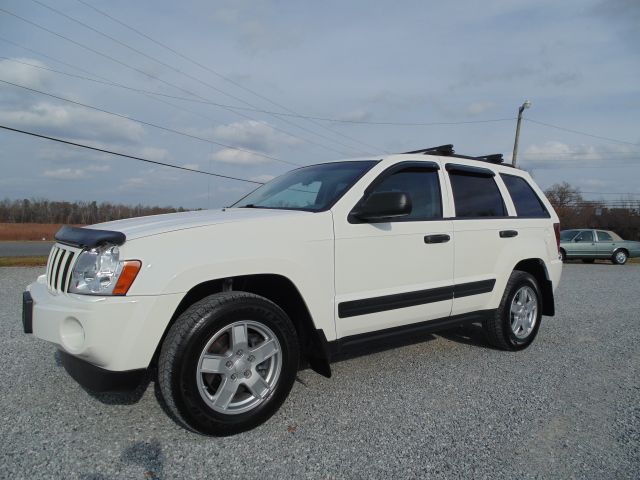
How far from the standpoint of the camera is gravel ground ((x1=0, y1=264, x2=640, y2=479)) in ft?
7.94

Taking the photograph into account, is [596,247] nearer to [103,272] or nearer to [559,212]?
[103,272]

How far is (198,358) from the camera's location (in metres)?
2.61

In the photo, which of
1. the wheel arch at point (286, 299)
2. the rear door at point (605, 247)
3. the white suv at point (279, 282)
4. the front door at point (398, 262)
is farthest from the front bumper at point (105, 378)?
the rear door at point (605, 247)

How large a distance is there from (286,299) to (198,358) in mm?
792

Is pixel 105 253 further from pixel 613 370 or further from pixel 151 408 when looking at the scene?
pixel 613 370

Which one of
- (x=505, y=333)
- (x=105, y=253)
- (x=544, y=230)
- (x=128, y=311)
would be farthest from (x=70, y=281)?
(x=544, y=230)

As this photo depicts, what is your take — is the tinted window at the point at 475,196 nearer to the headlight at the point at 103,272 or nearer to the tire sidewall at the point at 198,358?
the tire sidewall at the point at 198,358

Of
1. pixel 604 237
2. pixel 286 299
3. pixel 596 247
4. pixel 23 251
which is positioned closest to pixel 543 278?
pixel 286 299

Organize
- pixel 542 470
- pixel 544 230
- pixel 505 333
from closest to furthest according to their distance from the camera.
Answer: pixel 542 470 < pixel 505 333 < pixel 544 230

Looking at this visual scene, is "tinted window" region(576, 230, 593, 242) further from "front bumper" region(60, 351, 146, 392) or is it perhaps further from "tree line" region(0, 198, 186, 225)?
"tree line" region(0, 198, 186, 225)

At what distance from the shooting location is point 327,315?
3.13 m

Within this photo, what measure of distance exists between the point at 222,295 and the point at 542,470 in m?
2.01

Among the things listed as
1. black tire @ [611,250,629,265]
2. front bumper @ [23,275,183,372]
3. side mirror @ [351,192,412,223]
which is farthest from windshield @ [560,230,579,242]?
front bumper @ [23,275,183,372]

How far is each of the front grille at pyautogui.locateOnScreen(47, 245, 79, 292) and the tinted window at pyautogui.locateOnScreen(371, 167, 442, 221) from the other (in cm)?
226
